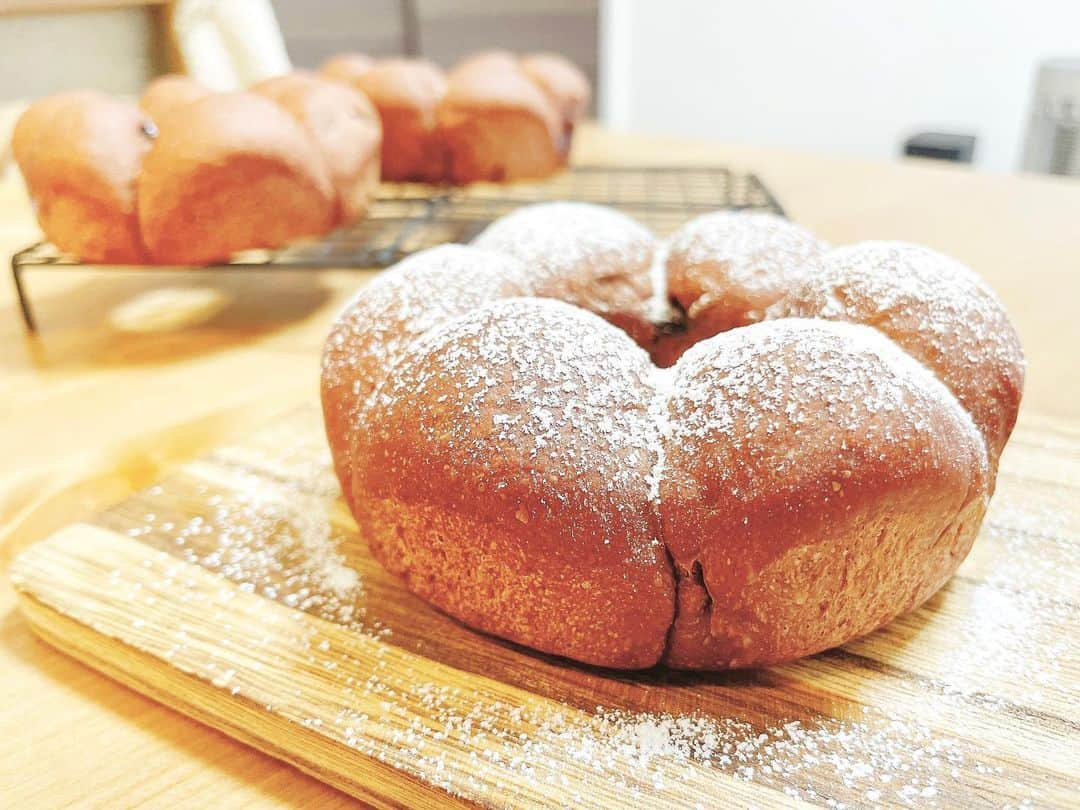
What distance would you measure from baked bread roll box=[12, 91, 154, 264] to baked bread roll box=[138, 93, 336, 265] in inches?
0.8

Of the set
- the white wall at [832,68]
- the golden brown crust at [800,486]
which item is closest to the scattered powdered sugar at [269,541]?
the golden brown crust at [800,486]

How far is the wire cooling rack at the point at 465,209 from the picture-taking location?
44.9 inches

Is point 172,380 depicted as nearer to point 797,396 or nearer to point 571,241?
point 571,241

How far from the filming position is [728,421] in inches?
18.5

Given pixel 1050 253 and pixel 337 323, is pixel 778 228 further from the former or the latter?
pixel 1050 253

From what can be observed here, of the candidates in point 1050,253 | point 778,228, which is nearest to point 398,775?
point 778,228

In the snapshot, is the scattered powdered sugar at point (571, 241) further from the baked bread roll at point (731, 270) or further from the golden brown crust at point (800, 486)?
the golden brown crust at point (800, 486)

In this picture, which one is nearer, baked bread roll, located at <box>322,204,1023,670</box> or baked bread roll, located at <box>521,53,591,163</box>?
baked bread roll, located at <box>322,204,1023,670</box>

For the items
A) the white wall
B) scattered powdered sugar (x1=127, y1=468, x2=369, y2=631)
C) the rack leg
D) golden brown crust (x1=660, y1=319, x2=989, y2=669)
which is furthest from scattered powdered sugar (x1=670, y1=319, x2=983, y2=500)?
the white wall

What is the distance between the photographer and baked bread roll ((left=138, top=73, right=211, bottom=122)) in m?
0.99

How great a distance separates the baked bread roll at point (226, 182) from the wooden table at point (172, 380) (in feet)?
0.43

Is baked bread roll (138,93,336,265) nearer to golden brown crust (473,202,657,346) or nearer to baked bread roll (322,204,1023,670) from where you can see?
golden brown crust (473,202,657,346)

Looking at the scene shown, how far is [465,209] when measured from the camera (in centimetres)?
149

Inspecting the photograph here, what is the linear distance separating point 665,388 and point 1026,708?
10.6 inches
